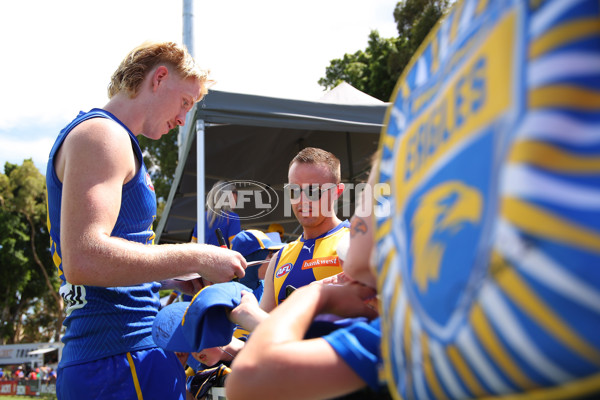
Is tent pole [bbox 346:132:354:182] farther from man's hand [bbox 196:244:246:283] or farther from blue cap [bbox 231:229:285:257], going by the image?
man's hand [bbox 196:244:246:283]

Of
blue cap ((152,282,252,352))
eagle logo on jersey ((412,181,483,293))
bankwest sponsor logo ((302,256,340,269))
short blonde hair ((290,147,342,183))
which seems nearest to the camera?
eagle logo on jersey ((412,181,483,293))

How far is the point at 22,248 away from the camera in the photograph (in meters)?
27.1

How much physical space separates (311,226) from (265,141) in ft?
12.9

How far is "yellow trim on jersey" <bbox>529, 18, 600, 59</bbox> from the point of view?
0.47 metres

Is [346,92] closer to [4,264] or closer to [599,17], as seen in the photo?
[599,17]

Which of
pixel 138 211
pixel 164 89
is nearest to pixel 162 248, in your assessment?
pixel 138 211

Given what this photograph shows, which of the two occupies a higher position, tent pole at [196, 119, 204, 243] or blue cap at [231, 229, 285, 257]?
tent pole at [196, 119, 204, 243]

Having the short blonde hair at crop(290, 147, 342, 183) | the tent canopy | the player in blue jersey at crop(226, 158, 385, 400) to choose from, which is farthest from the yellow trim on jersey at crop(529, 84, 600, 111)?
the tent canopy

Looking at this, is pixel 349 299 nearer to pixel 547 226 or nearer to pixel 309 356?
pixel 309 356

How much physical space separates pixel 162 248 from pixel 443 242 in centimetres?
127

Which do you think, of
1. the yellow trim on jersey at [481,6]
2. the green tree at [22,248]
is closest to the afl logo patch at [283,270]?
the yellow trim on jersey at [481,6]

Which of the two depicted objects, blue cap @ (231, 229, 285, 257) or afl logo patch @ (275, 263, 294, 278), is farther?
blue cap @ (231, 229, 285, 257)

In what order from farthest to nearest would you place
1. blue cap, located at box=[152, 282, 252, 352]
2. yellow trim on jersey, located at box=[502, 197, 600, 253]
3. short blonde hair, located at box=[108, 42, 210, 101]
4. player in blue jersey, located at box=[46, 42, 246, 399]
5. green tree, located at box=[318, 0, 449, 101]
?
green tree, located at box=[318, 0, 449, 101] → short blonde hair, located at box=[108, 42, 210, 101] → player in blue jersey, located at box=[46, 42, 246, 399] → blue cap, located at box=[152, 282, 252, 352] → yellow trim on jersey, located at box=[502, 197, 600, 253]

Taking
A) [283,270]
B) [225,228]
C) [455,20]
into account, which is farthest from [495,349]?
[225,228]
